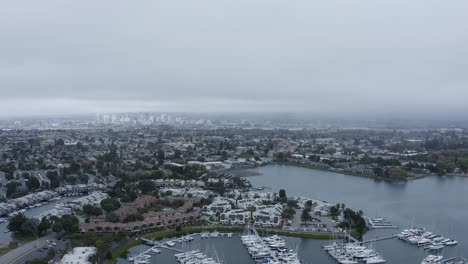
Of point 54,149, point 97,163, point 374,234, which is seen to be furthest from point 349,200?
point 54,149

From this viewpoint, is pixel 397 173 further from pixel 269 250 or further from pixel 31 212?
pixel 31 212

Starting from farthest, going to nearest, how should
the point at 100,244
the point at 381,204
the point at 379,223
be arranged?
the point at 381,204 → the point at 379,223 → the point at 100,244

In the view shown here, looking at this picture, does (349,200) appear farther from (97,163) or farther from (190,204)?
(97,163)

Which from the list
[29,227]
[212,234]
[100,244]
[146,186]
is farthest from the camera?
[146,186]

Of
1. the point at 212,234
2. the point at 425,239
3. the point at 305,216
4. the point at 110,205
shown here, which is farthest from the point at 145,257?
the point at 425,239

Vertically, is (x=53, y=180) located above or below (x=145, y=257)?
above

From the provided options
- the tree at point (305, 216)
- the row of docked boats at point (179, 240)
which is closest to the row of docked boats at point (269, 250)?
the row of docked boats at point (179, 240)

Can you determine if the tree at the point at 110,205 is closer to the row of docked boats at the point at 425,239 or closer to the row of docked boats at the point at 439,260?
the row of docked boats at the point at 425,239
